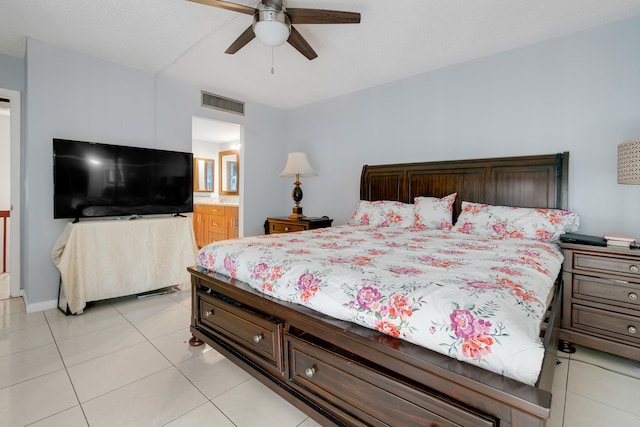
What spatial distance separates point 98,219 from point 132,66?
1.69 m

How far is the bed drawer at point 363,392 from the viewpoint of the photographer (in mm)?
986

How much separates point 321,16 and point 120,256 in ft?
9.37

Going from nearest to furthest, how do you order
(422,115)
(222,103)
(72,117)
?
1. (72,117)
2. (422,115)
3. (222,103)

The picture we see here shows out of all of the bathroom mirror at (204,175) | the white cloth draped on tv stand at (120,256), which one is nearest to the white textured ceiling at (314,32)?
the white cloth draped on tv stand at (120,256)

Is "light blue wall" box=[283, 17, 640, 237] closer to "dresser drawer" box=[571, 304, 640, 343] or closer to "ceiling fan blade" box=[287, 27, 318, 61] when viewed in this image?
"dresser drawer" box=[571, 304, 640, 343]

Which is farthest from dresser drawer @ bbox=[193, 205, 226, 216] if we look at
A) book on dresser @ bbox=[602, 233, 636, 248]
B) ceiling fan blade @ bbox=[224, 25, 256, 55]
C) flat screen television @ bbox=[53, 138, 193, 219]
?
book on dresser @ bbox=[602, 233, 636, 248]

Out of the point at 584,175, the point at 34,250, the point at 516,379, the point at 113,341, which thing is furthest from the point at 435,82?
the point at 34,250

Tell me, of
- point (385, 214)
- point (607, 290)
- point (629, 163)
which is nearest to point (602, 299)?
point (607, 290)

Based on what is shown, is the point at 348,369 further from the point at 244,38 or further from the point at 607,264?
the point at 244,38

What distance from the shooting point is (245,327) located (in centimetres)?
171

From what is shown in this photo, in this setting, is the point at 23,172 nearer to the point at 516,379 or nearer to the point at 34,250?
the point at 34,250

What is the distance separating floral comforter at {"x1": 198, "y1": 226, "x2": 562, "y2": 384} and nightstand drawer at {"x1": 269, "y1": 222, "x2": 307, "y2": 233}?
1.73 m

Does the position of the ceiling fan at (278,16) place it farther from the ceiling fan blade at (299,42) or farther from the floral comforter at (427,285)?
the floral comforter at (427,285)

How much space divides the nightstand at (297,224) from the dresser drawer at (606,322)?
2.67 meters
